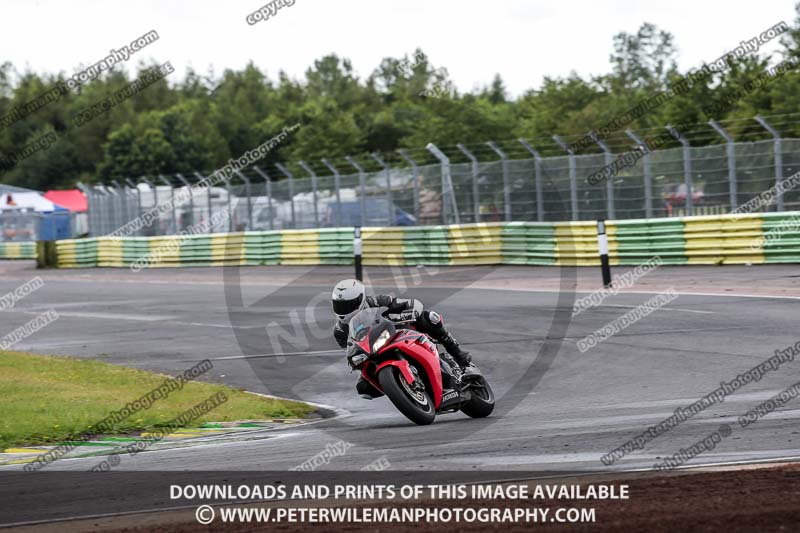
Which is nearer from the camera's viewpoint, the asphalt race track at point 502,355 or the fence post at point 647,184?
the asphalt race track at point 502,355

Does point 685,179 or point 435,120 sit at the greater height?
point 435,120

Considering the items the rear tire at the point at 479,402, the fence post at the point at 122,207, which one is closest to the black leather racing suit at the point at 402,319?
the rear tire at the point at 479,402

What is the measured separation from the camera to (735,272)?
23547 mm

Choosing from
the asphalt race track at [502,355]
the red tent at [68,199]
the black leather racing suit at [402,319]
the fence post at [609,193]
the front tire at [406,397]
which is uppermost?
the red tent at [68,199]

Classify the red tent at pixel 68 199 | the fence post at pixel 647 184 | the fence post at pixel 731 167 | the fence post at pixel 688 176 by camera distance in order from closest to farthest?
the fence post at pixel 731 167
the fence post at pixel 688 176
the fence post at pixel 647 184
the red tent at pixel 68 199

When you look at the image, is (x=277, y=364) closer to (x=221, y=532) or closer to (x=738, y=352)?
(x=738, y=352)

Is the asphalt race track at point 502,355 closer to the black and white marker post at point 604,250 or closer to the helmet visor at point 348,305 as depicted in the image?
the black and white marker post at point 604,250

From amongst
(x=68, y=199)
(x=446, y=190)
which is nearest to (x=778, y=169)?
(x=446, y=190)

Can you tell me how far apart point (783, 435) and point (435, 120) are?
237ft

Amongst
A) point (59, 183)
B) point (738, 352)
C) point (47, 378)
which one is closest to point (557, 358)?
point (738, 352)

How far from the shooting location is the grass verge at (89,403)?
438 inches

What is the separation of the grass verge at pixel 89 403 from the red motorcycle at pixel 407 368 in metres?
2.24

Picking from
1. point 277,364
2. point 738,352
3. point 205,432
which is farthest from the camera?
point 277,364

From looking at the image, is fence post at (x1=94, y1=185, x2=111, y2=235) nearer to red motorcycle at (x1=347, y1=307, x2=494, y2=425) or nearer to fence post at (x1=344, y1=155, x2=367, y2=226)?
fence post at (x1=344, y1=155, x2=367, y2=226)
